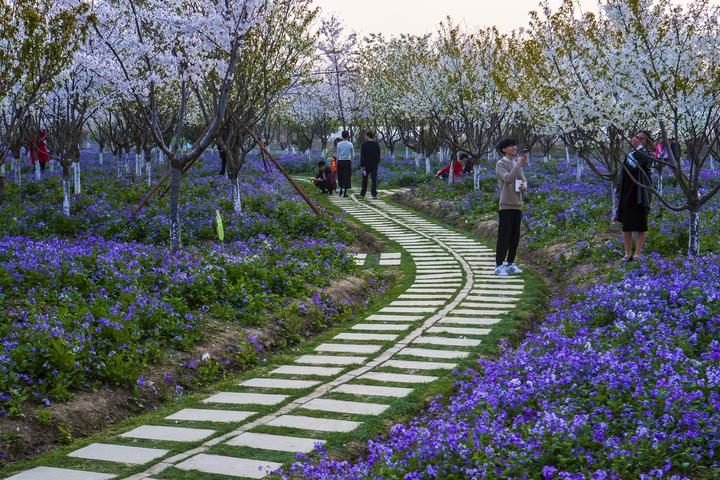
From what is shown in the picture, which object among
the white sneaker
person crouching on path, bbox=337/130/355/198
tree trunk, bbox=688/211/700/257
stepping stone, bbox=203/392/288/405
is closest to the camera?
stepping stone, bbox=203/392/288/405

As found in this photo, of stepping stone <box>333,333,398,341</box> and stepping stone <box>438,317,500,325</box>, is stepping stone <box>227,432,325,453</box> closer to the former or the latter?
stepping stone <box>333,333,398,341</box>

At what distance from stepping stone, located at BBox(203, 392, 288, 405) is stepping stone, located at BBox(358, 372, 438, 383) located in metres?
0.94

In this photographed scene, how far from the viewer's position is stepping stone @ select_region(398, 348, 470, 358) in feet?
26.1

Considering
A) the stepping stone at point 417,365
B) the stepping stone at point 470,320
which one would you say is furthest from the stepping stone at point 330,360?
the stepping stone at point 470,320

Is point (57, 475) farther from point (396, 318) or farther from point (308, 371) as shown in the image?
point (396, 318)

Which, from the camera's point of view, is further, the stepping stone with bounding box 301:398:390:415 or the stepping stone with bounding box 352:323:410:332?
the stepping stone with bounding box 352:323:410:332

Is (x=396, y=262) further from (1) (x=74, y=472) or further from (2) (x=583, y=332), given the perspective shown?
(1) (x=74, y=472)

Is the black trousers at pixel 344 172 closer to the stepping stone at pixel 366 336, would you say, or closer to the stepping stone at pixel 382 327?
the stepping stone at pixel 382 327

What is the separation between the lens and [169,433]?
599 cm

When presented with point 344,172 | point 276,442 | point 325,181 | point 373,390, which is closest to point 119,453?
point 276,442

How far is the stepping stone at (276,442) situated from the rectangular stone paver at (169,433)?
32cm

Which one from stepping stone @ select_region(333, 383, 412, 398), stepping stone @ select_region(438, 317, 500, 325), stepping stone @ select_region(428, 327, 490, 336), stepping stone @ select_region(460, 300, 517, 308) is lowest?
stepping stone @ select_region(333, 383, 412, 398)

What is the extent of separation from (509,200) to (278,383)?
6.13 meters

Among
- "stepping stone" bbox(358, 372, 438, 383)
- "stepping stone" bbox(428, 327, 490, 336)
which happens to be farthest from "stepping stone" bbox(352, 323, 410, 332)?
"stepping stone" bbox(358, 372, 438, 383)
